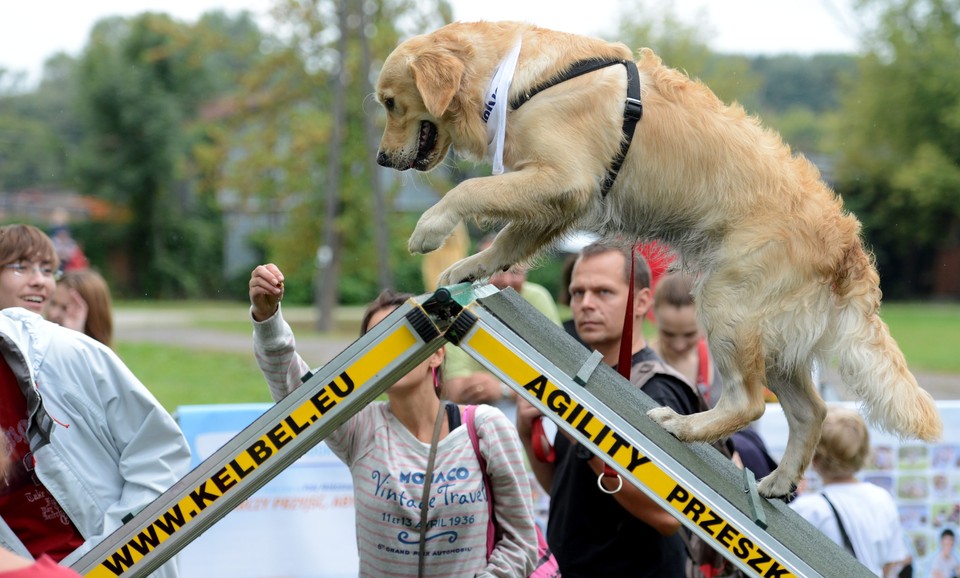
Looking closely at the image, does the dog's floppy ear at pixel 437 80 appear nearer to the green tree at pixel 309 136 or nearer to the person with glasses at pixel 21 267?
the person with glasses at pixel 21 267

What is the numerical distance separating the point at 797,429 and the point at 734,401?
0.37m

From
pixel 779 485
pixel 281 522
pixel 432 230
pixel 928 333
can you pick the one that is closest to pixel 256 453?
pixel 432 230

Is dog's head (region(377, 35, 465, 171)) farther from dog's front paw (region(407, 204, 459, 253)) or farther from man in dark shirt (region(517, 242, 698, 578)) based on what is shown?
man in dark shirt (region(517, 242, 698, 578))

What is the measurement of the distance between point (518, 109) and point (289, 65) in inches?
819

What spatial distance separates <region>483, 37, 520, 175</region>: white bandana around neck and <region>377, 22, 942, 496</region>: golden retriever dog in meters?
0.02

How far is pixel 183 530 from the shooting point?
8.23ft

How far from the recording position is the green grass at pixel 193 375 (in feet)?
40.2

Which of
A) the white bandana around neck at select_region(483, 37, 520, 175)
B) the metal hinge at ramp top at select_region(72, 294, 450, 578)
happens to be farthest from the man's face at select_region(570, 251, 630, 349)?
the metal hinge at ramp top at select_region(72, 294, 450, 578)

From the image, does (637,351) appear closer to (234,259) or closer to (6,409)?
(6,409)

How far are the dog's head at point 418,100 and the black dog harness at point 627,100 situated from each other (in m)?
0.23

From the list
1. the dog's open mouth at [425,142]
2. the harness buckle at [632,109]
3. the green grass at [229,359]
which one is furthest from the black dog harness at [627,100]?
the green grass at [229,359]

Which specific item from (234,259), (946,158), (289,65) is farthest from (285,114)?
(946,158)

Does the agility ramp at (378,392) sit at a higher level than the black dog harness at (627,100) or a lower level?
lower

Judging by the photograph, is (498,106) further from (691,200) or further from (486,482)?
(486,482)
